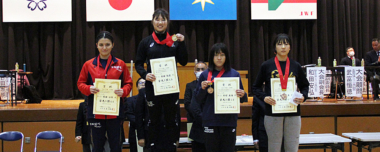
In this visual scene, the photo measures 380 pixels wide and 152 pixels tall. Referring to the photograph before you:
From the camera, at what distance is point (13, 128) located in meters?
4.30

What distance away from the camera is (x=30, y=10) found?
744cm

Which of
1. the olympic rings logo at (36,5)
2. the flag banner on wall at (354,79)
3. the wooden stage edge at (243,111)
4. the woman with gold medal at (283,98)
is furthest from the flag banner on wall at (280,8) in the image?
the woman with gold medal at (283,98)

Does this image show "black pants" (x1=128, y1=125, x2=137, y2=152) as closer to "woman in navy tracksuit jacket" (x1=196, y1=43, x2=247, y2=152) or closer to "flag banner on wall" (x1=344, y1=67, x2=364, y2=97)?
"woman in navy tracksuit jacket" (x1=196, y1=43, x2=247, y2=152)

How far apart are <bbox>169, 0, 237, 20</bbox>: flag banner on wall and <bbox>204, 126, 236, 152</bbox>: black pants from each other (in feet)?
17.7

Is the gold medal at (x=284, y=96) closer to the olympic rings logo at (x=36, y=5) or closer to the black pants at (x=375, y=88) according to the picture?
the black pants at (x=375, y=88)

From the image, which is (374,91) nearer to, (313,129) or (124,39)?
(313,129)

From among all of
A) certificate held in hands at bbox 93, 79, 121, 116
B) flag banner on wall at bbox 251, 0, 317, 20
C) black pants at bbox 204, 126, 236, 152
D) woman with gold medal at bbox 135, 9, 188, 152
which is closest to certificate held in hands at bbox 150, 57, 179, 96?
woman with gold medal at bbox 135, 9, 188, 152

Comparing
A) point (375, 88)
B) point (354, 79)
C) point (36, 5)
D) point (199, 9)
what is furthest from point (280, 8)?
point (36, 5)

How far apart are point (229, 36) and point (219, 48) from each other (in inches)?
219

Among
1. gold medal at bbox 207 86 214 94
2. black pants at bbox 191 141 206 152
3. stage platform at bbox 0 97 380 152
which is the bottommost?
black pants at bbox 191 141 206 152

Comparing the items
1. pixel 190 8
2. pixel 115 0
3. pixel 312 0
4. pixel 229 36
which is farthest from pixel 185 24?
pixel 312 0

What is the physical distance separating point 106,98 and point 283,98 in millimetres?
1544

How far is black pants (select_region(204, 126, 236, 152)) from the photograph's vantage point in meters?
2.61

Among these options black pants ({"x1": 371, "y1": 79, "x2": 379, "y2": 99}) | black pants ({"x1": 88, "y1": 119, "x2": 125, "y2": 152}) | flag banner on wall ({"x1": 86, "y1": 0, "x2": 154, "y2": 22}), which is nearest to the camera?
black pants ({"x1": 88, "y1": 119, "x2": 125, "y2": 152})
